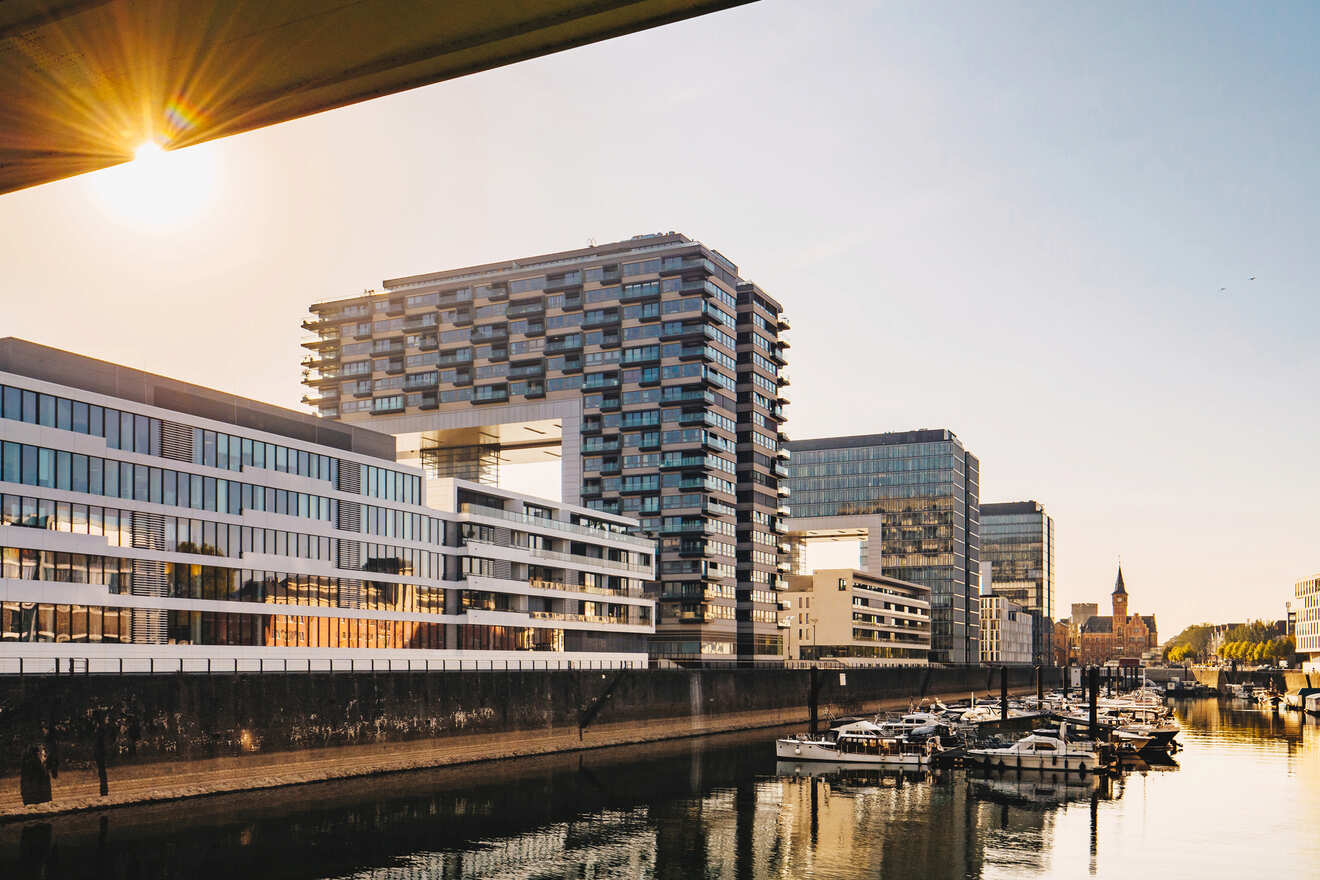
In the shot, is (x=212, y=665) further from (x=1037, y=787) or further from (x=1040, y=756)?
(x=1040, y=756)

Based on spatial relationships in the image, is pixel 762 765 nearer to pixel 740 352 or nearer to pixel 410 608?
pixel 410 608

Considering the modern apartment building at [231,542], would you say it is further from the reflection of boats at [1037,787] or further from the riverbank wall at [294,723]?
the reflection of boats at [1037,787]

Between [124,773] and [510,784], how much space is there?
22478 mm

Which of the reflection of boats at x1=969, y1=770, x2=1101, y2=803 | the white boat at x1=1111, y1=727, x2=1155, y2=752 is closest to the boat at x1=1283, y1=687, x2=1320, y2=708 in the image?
the white boat at x1=1111, y1=727, x2=1155, y2=752

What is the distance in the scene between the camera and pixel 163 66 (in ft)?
37.8

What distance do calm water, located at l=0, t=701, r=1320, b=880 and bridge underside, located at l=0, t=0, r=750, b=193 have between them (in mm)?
37442

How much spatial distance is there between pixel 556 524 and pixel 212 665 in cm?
4755

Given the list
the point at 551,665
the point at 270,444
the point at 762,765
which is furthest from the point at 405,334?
the point at 762,765

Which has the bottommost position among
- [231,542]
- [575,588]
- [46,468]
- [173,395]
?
[575,588]

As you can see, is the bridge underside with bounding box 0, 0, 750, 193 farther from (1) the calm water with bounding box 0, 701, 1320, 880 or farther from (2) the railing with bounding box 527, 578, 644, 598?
(2) the railing with bounding box 527, 578, 644, 598

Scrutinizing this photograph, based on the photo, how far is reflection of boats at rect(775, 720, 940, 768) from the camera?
292 feet

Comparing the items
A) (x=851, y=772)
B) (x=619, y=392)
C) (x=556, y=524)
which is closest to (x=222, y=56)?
(x=851, y=772)

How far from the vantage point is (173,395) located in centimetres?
8025

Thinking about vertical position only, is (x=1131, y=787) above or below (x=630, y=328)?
below
